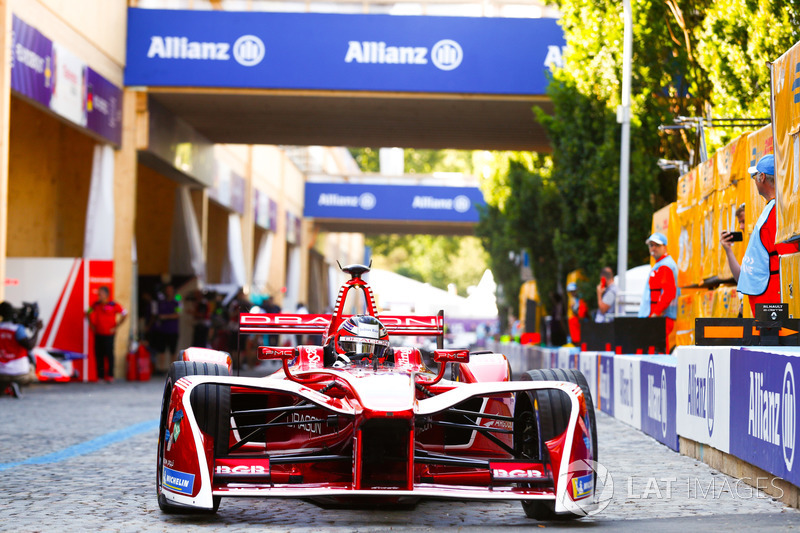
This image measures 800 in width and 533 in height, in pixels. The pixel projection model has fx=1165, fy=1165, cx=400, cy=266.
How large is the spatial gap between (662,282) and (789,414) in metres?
6.69

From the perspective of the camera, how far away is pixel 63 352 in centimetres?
1950

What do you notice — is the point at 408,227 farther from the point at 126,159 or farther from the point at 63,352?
the point at 63,352

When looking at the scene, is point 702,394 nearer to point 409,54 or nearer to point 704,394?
point 704,394

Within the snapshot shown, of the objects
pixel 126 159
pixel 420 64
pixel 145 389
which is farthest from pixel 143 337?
pixel 420 64

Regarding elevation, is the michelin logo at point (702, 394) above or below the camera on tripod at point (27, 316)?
below

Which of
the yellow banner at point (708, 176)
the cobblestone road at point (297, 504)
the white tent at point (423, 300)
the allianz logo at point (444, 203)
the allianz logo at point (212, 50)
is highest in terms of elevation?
the allianz logo at point (212, 50)

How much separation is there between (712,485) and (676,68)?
A: 13.7 meters

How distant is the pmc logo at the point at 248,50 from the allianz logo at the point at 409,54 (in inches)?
64.2

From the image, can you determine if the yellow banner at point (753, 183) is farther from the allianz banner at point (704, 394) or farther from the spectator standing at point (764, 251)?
the allianz banner at point (704, 394)

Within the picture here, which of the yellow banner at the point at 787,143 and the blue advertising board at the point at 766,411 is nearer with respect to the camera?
the blue advertising board at the point at 766,411

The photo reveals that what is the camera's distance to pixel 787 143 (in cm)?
802

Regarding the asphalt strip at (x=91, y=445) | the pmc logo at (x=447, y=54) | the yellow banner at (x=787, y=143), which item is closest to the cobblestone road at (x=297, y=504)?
the asphalt strip at (x=91, y=445)

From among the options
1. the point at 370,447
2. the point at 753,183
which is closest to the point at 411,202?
Result: the point at 753,183

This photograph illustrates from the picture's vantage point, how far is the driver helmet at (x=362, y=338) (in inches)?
270
